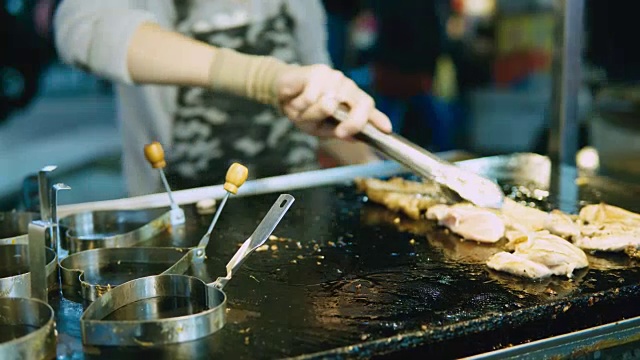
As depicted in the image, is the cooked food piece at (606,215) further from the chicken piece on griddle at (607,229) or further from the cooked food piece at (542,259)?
the cooked food piece at (542,259)

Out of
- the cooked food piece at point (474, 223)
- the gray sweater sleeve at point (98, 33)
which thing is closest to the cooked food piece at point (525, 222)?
the cooked food piece at point (474, 223)

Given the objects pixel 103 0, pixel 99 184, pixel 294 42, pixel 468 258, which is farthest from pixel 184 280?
pixel 99 184

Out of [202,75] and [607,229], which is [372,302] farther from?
[202,75]

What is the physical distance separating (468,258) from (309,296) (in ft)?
1.70

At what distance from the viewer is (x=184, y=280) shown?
63.4 inches

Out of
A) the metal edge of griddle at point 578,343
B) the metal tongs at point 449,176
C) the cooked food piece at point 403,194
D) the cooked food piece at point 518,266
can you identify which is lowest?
the metal edge of griddle at point 578,343

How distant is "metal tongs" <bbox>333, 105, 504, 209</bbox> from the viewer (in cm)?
211

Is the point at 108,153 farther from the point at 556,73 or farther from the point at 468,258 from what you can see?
the point at 468,258

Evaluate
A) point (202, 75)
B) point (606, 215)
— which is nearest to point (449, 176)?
point (606, 215)

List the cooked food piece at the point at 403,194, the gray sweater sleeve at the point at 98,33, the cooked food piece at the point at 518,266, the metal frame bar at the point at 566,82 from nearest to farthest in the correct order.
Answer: the cooked food piece at the point at 518,266, the cooked food piece at the point at 403,194, the gray sweater sleeve at the point at 98,33, the metal frame bar at the point at 566,82

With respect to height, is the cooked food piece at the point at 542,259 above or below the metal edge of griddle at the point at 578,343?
above

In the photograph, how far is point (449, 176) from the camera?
2.10 meters

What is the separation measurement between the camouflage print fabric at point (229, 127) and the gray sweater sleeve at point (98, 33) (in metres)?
0.53

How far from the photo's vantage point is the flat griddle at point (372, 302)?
4.63ft
